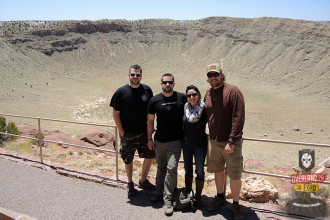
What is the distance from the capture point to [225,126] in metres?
4.16

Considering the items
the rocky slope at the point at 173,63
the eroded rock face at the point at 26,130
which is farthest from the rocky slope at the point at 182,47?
the eroded rock face at the point at 26,130

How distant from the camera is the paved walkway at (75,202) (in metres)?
4.41

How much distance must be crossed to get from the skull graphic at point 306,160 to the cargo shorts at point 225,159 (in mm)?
874

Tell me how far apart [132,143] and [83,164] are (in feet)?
10.4

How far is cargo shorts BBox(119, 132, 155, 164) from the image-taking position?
200 inches

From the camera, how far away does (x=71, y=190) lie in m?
5.21

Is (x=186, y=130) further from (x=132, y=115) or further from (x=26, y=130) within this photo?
(x=26, y=130)

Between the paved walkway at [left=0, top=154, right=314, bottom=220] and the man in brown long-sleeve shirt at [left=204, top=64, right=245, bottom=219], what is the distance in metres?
0.65

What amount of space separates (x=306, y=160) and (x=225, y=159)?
1130 mm

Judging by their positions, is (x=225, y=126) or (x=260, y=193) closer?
(x=225, y=126)

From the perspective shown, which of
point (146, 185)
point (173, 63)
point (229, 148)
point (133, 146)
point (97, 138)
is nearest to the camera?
point (229, 148)

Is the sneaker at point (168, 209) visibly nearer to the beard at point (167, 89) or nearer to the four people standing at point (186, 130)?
the four people standing at point (186, 130)

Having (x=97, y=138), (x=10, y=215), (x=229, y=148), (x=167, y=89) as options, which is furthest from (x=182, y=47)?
(x=10, y=215)

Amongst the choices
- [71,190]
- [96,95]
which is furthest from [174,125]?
[96,95]
